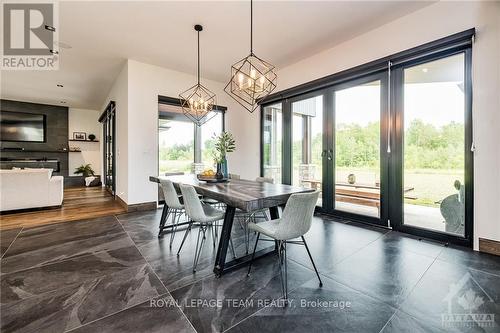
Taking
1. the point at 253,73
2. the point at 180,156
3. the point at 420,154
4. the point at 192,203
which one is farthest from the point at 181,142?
the point at 420,154

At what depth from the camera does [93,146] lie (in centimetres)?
872

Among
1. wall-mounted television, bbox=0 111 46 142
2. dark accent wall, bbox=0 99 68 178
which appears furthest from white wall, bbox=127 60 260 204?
wall-mounted television, bbox=0 111 46 142

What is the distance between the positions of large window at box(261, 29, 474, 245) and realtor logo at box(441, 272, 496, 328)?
1051 millimetres

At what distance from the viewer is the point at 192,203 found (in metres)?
2.04

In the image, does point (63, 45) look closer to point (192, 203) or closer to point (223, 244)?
point (192, 203)

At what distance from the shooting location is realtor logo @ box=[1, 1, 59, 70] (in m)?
2.76

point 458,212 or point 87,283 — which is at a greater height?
point 458,212

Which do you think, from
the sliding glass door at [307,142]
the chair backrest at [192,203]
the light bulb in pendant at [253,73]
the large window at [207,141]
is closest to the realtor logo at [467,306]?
the chair backrest at [192,203]

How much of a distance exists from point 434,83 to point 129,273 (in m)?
4.15

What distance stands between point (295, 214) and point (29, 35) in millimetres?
4642

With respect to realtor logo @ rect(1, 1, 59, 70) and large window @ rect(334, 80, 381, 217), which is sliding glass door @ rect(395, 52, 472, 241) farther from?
realtor logo @ rect(1, 1, 59, 70)

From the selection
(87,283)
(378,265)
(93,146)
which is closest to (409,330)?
(378,265)

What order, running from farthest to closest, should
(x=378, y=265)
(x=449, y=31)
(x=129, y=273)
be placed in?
(x=449, y=31), (x=378, y=265), (x=129, y=273)

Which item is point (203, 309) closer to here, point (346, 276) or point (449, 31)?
point (346, 276)
